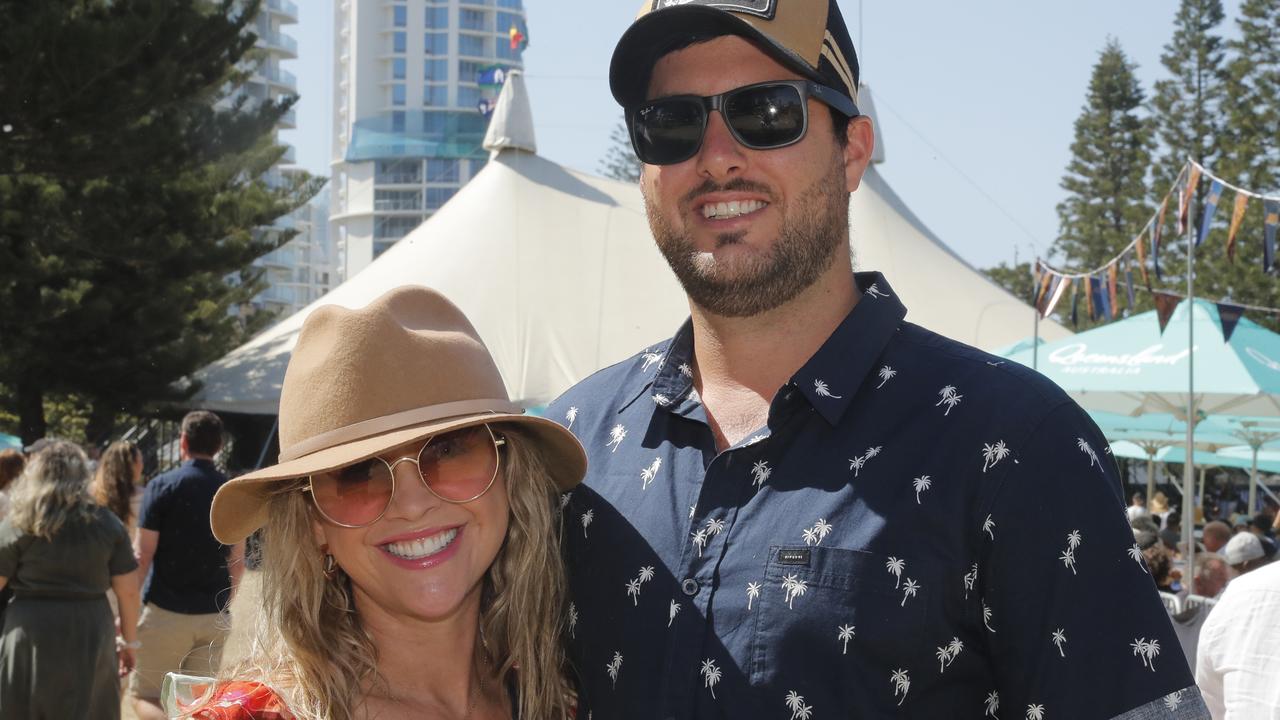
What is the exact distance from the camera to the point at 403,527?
1.81m

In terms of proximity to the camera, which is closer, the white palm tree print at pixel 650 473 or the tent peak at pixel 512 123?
the white palm tree print at pixel 650 473

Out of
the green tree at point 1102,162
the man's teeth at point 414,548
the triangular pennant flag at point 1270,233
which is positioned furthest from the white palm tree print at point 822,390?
the green tree at point 1102,162

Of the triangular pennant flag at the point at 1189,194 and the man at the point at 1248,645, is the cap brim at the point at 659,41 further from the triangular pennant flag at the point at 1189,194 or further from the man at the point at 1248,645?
the triangular pennant flag at the point at 1189,194

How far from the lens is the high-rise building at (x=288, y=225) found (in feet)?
268

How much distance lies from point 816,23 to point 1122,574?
877 mm

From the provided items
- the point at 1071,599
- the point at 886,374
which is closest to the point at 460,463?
the point at 886,374

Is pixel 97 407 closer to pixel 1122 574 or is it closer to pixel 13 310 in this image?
pixel 13 310

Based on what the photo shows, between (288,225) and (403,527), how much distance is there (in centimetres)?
8557

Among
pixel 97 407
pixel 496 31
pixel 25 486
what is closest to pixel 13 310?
pixel 97 407

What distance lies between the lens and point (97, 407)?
19188 mm

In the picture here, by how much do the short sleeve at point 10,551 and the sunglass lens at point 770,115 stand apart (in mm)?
4322

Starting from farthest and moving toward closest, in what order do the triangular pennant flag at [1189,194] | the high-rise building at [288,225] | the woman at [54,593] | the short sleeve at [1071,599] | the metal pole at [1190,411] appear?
the high-rise building at [288,225]
the triangular pennant flag at [1189,194]
the metal pole at [1190,411]
the woman at [54,593]
the short sleeve at [1071,599]

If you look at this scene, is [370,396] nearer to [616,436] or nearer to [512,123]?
[616,436]

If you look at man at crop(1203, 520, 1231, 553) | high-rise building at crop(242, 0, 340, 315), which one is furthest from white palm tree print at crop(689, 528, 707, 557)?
high-rise building at crop(242, 0, 340, 315)
